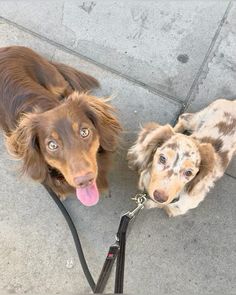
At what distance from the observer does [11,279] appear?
3.28 meters

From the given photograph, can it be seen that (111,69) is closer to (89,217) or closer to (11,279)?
(89,217)

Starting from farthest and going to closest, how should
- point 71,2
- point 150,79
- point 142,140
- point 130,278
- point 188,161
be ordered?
point 71,2, point 150,79, point 130,278, point 142,140, point 188,161

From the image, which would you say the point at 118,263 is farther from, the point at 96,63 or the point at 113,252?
the point at 96,63

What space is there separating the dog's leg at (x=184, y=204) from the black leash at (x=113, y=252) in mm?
326

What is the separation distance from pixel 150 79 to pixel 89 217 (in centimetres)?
135

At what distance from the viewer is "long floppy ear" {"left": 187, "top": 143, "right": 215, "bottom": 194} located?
106 inches

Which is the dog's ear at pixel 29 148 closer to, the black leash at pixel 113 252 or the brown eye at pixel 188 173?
the black leash at pixel 113 252

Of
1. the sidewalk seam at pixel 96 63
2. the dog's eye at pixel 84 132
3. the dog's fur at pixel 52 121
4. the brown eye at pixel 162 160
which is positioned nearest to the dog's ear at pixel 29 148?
the dog's fur at pixel 52 121

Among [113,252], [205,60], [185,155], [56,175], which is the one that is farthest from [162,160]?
[205,60]

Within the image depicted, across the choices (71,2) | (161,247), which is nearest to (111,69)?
(71,2)

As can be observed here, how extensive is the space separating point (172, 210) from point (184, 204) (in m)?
0.21

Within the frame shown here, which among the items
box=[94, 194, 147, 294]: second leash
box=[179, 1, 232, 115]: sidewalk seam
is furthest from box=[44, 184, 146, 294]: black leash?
box=[179, 1, 232, 115]: sidewalk seam

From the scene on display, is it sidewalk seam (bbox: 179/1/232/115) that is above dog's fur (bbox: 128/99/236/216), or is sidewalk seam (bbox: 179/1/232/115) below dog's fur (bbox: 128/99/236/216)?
above

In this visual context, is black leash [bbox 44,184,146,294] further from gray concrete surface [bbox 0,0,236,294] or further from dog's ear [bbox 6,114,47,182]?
dog's ear [bbox 6,114,47,182]
